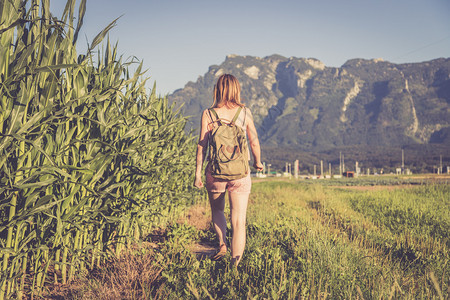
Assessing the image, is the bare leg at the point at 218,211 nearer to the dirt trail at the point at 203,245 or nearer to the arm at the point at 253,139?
the dirt trail at the point at 203,245

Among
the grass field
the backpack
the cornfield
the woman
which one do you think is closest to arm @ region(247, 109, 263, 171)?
the woman

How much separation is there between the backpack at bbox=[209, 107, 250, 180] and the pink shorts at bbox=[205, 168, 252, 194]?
100 millimetres

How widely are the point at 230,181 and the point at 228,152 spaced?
337 millimetres

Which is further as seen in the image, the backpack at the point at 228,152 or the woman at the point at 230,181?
the woman at the point at 230,181

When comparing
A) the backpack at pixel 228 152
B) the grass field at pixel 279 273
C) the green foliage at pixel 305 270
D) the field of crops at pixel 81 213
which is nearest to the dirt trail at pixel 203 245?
the grass field at pixel 279 273

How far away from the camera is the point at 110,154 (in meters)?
2.99

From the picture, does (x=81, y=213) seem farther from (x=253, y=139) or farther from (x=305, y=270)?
(x=305, y=270)

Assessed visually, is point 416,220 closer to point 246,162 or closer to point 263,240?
point 263,240

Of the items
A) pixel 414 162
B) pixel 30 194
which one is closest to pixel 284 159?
pixel 414 162

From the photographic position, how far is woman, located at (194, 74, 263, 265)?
11.3 feet

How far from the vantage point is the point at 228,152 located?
10.8 ft

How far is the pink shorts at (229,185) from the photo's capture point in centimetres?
340

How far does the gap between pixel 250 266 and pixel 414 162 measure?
6183 inches

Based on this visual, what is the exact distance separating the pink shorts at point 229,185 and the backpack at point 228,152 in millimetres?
100
